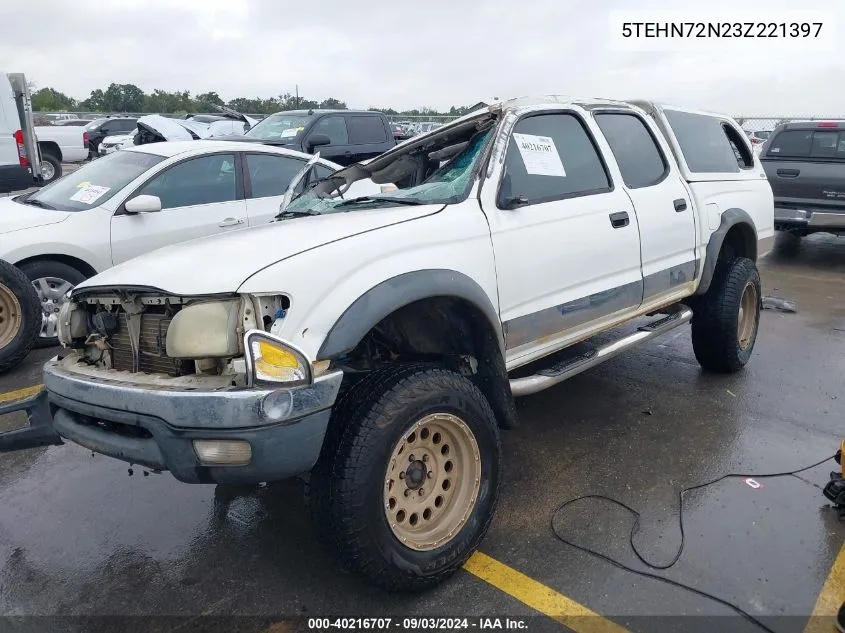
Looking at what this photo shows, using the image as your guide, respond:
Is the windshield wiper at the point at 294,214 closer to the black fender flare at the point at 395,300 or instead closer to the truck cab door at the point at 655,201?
the black fender flare at the point at 395,300

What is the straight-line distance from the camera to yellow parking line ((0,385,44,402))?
14.7 ft

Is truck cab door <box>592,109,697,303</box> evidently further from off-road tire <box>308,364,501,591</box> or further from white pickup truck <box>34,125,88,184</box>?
white pickup truck <box>34,125,88,184</box>

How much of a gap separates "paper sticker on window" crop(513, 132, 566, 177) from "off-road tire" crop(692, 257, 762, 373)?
1840mm

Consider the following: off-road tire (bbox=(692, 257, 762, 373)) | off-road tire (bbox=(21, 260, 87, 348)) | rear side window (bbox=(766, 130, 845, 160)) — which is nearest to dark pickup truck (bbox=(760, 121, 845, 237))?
rear side window (bbox=(766, 130, 845, 160))

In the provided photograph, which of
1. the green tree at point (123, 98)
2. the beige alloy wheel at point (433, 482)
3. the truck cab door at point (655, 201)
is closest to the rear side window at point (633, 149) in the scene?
the truck cab door at point (655, 201)

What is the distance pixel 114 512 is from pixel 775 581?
2975mm

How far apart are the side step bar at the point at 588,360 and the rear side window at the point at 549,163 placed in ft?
2.82

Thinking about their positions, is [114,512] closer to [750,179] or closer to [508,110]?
[508,110]

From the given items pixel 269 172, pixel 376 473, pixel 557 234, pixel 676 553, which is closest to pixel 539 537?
pixel 676 553

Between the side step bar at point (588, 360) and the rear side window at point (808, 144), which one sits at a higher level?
the rear side window at point (808, 144)

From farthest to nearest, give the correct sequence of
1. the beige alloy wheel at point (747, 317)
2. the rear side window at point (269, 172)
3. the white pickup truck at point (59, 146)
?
the white pickup truck at point (59, 146)
the rear side window at point (269, 172)
the beige alloy wheel at point (747, 317)

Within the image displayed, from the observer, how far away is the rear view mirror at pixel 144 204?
5203mm

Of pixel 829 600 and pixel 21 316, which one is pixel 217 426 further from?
pixel 21 316

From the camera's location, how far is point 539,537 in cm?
296
